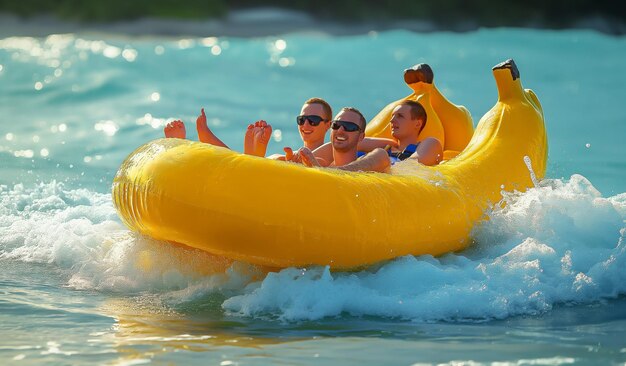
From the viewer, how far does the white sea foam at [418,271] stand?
3.80 meters

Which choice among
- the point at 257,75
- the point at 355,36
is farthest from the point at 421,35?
the point at 257,75

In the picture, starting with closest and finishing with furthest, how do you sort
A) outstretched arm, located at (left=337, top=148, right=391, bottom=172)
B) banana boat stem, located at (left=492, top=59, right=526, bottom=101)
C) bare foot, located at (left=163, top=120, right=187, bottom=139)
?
1. outstretched arm, located at (left=337, top=148, right=391, bottom=172)
2. bare foot, located at (left=163, top=120, right=187, bottom=139)
3. banana boat stem, located at (left=492, top=59, right=526, bottom=101)

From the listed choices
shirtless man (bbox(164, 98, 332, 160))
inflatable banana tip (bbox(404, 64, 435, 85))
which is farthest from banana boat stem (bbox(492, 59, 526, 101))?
shirtless man (bbox(164, 98, 332, 160))

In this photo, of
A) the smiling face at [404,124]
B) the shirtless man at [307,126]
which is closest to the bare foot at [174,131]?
the shirtless man at [307,126]

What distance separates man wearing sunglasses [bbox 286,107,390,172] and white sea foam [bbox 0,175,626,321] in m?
0.44

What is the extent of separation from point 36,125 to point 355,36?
31.5 feet

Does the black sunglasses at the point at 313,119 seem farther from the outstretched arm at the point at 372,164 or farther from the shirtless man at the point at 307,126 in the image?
the outstretched arm at the point at 372,164

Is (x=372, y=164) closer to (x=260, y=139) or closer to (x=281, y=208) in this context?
(x=260, y=139)

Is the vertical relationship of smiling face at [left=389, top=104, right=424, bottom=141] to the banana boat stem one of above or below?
below

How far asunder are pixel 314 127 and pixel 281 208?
1.01 meters

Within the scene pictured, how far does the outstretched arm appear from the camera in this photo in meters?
4.23

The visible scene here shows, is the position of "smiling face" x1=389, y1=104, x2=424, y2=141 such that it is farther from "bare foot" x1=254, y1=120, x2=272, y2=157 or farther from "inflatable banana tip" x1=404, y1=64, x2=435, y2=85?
"bare foot" x1=254, y1=120, x2=272, y2=157

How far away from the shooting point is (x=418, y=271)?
398cm

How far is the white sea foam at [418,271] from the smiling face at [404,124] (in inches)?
24.8
